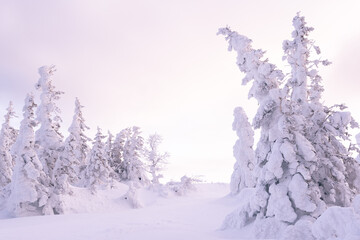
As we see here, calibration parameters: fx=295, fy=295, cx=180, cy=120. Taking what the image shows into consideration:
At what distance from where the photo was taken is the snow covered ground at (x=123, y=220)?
13578 mm

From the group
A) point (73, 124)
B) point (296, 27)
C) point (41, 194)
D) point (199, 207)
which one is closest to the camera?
point (296, 27)

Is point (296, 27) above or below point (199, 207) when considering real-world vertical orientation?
above

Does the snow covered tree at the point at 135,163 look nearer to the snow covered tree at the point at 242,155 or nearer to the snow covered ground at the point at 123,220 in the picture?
the snow covered ground at the point at 123,220

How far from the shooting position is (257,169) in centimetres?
1436

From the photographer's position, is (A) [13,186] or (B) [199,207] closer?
(A) [13,186]

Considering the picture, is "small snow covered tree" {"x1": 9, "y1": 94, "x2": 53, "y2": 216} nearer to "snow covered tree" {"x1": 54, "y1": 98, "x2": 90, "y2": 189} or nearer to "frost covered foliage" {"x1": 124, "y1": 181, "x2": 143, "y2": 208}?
"snow covered tree" {"x1": 54, "y1": 98, "x2": 90, "y2": 189}

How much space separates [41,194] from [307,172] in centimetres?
2038

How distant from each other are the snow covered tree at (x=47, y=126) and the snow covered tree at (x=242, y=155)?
18530mm

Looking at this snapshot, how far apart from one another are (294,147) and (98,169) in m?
26.4

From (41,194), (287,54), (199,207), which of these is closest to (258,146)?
(287,54)

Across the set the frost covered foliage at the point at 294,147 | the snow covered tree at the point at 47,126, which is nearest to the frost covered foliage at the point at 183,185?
the snow covered tree at the point at 47,126

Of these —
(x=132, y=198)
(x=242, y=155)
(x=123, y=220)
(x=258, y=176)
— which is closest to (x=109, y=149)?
(x=132, y=198)

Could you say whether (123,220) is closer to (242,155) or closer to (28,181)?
(28,181)

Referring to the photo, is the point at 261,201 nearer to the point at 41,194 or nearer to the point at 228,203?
the point at 228,203
